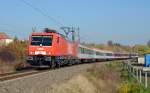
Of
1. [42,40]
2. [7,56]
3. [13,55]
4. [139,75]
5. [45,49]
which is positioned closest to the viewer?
[139,75]

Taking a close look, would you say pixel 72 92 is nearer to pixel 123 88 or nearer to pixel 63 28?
pixel 123 88

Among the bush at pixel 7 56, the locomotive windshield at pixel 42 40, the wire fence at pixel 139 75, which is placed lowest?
the wire fence at pixel 139 75

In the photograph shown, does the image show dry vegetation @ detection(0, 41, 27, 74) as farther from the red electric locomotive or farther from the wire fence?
the wire fence

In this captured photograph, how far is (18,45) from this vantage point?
2087 inches

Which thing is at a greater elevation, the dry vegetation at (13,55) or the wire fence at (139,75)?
the dry vegetation at (13,55)

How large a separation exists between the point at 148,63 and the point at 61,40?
2628cm

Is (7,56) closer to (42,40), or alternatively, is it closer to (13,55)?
(13,55)

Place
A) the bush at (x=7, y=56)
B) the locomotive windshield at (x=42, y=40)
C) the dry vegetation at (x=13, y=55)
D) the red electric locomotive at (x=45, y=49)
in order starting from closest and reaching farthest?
1. the red electric locomotive at (x=45, y=49)
2. the locomotive windshield at (x=42, y=40)
3. the dry vegetation at (x=13, y=55)
4. the bush at (x=7, y=56)

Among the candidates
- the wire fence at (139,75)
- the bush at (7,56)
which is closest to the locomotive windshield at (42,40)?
the wire fence at (139,75)

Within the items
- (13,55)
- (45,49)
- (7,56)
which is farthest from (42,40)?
(13,55)

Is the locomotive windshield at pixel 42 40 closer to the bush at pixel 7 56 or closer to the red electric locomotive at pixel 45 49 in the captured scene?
the red electric locomotive at pixel 45 49

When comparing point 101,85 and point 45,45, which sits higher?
point 45,45

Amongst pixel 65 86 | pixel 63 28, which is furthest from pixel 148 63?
pixel 65 86

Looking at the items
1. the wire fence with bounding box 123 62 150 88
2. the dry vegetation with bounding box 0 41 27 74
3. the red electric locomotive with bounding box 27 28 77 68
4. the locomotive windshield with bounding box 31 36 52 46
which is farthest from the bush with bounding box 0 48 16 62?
the wire fence with bounding box 123 62 150 88
